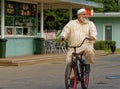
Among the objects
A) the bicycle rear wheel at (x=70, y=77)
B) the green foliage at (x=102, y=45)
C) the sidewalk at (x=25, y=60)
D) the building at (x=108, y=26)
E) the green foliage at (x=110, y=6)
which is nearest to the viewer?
the bicycle rear wheel at (x=70, y=77)

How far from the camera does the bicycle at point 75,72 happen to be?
9.22 meters

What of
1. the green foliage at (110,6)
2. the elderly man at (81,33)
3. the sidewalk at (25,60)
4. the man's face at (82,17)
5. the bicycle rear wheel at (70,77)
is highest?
the green foliage at (110,6)

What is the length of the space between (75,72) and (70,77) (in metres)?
0.18

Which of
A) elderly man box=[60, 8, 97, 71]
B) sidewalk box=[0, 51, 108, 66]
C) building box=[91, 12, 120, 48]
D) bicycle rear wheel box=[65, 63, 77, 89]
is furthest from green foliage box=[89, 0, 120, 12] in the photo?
bicycle rear wheel box=[65, 63, 77, 89]

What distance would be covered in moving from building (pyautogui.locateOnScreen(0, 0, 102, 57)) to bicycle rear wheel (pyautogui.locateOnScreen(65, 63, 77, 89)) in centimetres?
1174

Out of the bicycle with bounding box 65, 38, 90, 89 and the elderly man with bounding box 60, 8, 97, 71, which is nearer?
the bicycle with bounding box 65, 38, 90, 89

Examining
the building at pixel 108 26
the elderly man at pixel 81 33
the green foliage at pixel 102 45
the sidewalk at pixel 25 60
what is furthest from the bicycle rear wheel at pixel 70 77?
the building at pixel 108 26

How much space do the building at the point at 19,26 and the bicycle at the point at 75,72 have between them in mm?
11384

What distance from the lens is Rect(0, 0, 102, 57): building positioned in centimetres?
2150

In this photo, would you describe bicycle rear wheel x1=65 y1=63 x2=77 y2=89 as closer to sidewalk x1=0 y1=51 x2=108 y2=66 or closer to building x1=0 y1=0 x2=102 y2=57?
sidewalk x1=0 y1=51 x2=108 y2=66

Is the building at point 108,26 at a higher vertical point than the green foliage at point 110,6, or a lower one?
lower

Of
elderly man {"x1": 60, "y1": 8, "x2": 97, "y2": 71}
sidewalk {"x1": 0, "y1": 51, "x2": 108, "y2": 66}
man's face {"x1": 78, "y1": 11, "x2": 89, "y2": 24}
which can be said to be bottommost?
sidewalk {"x1": 0, "y1": 51, "x2": 108, "y2": 66}

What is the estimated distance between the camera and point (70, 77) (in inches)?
366

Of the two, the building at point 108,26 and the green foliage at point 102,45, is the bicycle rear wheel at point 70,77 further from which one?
the building at point 108,26
